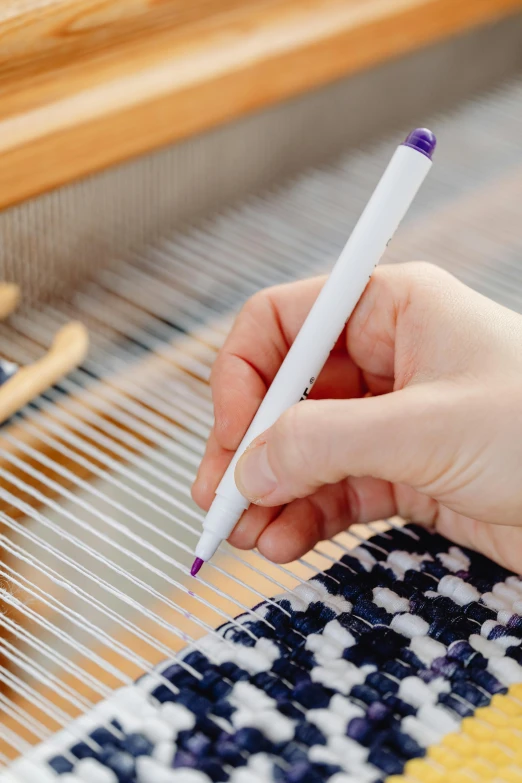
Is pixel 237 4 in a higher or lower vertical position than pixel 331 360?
higher

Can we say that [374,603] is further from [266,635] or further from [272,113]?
[272,113]

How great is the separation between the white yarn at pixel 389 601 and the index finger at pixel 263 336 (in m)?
0.16

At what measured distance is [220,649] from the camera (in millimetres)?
533

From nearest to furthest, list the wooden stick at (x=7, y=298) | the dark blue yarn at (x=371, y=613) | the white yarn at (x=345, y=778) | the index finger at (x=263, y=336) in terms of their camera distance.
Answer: the white yarn at (x=345, y=778) → the dark blue yarn at (x=371, y=613) → the index finger at (x=263, y=336) → the wooden stick at (x=7, y=298)

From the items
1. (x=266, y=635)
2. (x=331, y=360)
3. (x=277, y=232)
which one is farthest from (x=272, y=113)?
(x=266, y=635)

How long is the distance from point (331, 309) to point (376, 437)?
13cm

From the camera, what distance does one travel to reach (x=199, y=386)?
2.64 ft

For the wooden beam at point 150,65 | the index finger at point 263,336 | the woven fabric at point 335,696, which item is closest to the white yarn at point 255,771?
the woven fabric at point 335,696

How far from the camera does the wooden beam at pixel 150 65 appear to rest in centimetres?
73

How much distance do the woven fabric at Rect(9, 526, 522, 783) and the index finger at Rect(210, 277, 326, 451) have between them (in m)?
0.15

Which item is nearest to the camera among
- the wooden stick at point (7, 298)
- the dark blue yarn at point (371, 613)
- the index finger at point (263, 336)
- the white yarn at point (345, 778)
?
the white yarn at point (345, 778)

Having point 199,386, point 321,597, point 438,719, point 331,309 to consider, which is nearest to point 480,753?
point 438,719

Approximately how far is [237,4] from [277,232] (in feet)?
0.70

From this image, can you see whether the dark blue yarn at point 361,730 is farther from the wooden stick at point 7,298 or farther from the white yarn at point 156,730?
the wooden stick at point 7,298
